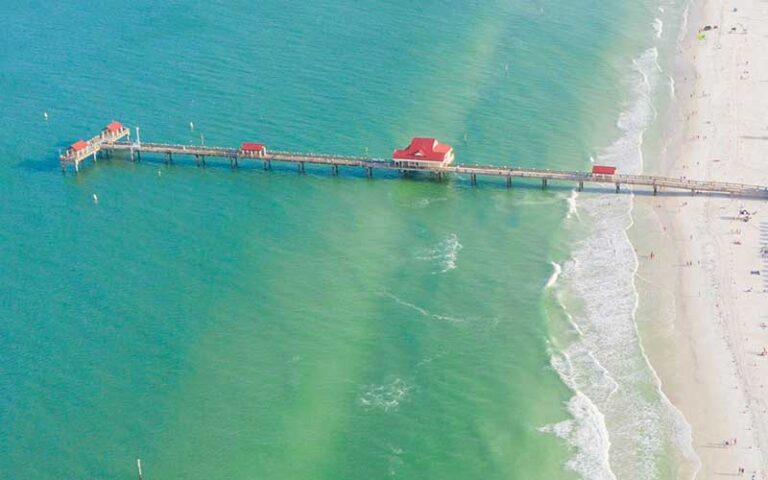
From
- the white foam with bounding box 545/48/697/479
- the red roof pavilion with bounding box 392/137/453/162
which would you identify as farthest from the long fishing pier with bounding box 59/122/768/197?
the white foam with bounding box 545/48/697/479

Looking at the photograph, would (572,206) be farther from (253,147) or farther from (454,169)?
(253,147)

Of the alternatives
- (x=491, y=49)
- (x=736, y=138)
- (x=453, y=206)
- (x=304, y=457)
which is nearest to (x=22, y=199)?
(x=453, y=206)

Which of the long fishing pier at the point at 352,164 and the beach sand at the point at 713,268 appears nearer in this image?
the beach sand at the point at 713,268

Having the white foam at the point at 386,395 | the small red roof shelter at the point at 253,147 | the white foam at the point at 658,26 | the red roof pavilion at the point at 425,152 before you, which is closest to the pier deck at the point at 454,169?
the small red roof shelter at the point at 253,147

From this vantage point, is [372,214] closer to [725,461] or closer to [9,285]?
[9,285]

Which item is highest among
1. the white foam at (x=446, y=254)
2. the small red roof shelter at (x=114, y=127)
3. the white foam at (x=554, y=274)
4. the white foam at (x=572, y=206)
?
the small red roof shelter at (x=114, y=127)

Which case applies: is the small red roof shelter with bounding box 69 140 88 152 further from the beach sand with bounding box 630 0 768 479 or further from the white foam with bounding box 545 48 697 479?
the beach sand with bounding box 630 0 768 479

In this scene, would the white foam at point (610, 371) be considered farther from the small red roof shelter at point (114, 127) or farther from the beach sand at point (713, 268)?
the small red roof shelter at point (114, 127)
